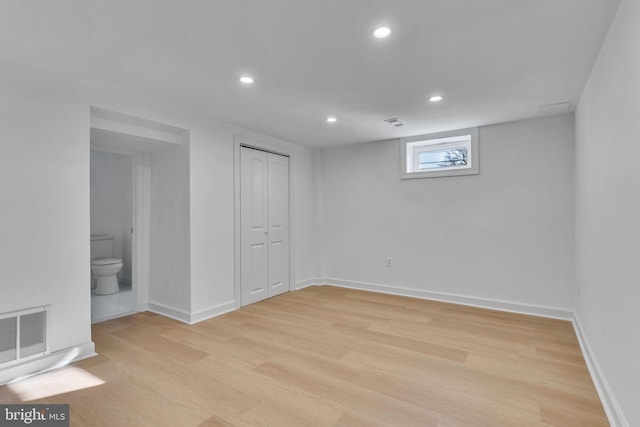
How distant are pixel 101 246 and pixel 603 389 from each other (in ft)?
19.2

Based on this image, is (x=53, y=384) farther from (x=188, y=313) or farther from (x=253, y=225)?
(x=253, y=225)

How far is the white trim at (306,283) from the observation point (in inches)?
192

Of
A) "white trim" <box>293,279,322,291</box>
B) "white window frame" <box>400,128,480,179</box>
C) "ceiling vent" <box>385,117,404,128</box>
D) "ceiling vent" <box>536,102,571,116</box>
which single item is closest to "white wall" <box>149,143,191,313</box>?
"white trim" <box>293,279,322,291</box>

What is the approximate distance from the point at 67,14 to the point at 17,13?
10.1 inches

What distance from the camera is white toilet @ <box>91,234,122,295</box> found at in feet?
14.4

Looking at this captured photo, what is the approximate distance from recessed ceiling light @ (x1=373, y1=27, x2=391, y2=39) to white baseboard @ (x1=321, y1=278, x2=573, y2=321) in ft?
10.9

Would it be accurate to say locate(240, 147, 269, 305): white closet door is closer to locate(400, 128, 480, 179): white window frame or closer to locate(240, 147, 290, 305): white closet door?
locate(240, 147, 290, 305): white closet door

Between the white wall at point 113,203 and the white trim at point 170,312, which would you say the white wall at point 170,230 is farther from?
the white wall at point 113,203

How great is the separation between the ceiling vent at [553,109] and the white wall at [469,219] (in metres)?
0.17

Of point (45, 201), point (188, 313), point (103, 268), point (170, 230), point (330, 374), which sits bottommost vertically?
point (330, 374)

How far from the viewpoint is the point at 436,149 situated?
14.2 feet

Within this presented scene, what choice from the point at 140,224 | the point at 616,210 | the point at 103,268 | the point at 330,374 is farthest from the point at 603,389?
the point at 103,268

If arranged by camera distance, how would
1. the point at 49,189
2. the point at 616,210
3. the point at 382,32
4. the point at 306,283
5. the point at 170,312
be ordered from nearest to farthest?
1. the point at 616,210
2. the point at 382,32
3. the point at 49,189
4. the point at 170,312
5. the point at 306,283

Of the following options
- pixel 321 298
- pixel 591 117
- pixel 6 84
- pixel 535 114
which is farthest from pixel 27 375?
pixel 535 114
